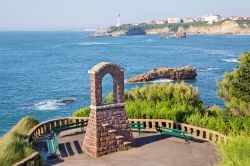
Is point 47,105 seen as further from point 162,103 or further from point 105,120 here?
point 105,120

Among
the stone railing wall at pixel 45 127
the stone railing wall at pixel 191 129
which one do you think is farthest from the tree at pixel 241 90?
the stone railing wall at pixel 45 127

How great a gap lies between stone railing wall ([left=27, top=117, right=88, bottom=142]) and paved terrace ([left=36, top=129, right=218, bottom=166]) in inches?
22.8

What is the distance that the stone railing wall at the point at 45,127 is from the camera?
1880 cm

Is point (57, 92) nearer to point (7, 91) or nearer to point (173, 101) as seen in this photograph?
point (7, 91)

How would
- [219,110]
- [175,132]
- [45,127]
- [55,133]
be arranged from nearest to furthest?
[55,133] → [175,132] → [45,127] → [219,110]

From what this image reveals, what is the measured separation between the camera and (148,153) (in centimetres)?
1716

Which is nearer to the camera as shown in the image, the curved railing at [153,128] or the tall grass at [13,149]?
the tall grass at [13,149]

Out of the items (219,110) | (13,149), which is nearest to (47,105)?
(219,110)

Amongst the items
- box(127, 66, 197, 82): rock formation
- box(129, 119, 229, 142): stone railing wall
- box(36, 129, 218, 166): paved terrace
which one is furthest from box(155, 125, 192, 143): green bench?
box(127, 66, 197, 82): rock formation

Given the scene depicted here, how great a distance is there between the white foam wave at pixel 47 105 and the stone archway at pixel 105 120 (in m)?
32.3

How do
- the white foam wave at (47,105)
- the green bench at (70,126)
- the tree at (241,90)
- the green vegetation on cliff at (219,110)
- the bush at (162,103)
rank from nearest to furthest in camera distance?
the green vegetation on cliff at (219,110) < the green bench at (70,126) < the bush at (162,103) < the tree at (241,90) < the white foam wave at (47,105)

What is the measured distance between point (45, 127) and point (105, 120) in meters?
5.09

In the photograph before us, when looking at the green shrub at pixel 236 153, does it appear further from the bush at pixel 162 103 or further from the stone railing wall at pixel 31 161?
the bush at pixel 162 103

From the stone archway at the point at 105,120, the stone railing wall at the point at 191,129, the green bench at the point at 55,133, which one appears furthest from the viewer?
the stone railing wall at the point at 191,129
